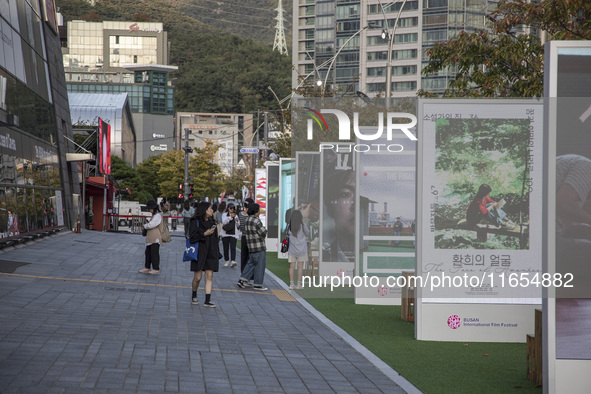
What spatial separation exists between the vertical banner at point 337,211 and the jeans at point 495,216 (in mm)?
4571

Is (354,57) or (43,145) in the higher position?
(354,57)

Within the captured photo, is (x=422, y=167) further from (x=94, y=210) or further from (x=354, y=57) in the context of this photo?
(x=354, y=57)

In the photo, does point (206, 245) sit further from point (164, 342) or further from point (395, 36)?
point (395, 36)

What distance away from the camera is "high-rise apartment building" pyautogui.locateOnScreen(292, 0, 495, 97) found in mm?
105500

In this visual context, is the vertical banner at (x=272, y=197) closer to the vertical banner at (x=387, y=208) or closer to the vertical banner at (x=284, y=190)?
the vertical banner at (x=284, y=190)

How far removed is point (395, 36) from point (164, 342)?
10531 centimetres

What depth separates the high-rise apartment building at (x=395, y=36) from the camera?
106 m

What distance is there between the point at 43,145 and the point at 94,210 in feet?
67.9

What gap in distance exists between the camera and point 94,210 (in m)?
50.3

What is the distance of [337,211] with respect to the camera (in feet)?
50.8

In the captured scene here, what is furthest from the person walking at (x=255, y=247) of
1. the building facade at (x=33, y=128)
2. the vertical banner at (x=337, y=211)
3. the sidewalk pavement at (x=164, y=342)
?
the building facade at (x=33, y=128)

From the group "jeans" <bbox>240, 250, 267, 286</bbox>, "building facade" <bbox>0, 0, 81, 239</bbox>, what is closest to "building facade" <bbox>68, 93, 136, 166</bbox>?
"building facade" <bbox>0, 0, 81, 239</bbox>

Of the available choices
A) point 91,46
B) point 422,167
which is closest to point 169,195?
point 422,167

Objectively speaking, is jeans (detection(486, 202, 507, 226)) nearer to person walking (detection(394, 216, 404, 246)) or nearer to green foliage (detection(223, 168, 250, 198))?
person walking (detection(394, 216, 404, 246))
